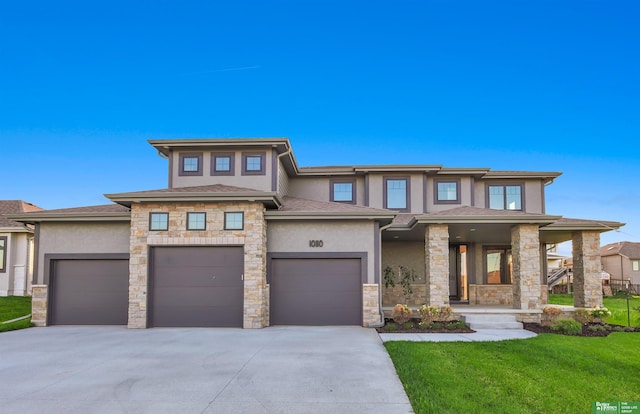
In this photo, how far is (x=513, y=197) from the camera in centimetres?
1983

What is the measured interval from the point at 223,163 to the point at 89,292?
627 cm

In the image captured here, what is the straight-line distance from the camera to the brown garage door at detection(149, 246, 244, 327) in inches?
552

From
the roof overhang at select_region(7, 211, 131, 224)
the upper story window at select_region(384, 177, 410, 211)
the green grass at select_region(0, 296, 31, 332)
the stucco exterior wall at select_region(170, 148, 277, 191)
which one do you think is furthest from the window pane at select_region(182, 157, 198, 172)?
the upper story window at select_region(384, 177, 410, 211)

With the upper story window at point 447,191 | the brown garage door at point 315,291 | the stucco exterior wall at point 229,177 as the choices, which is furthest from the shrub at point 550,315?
the stucco exterior wall at point 229,177

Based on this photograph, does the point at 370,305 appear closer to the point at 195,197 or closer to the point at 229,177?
the point at 195,197

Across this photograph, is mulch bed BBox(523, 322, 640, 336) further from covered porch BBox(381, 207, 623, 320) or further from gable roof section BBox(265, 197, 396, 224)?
gable roof section BBox(265, 197, 396, 224)

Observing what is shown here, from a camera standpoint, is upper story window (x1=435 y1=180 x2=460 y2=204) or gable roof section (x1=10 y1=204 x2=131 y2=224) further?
upper story window (x1=435 y1=180 x2=460 y2=204)

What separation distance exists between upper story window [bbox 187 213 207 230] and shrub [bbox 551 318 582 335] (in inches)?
417

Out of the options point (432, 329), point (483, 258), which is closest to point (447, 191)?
point (483, 258)

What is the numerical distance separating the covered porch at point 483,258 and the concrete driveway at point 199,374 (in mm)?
4600

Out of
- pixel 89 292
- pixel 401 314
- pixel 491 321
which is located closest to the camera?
pixel 491 321

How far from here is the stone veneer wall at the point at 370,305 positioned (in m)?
13.9

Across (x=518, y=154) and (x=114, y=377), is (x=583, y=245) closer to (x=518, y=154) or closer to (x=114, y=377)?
(x=518, y=154)

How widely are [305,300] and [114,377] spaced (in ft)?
24.6
